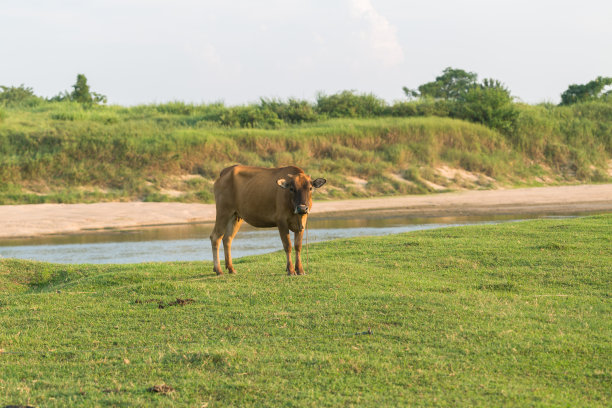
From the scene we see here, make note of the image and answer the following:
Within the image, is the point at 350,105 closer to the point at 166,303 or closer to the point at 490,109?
the point at 490,109

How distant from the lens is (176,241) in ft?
67.1

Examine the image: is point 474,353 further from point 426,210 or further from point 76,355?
point 426,210

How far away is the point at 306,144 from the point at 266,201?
2551cm

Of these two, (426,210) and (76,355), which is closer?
(76,355)

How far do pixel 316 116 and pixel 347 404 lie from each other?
36819 millimetres

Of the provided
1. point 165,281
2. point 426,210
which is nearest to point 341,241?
point 165,281

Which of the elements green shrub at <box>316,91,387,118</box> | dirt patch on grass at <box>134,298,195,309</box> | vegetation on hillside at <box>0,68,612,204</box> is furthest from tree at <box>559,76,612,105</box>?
dirt patch on grass at <box>134,298,195,309</box>

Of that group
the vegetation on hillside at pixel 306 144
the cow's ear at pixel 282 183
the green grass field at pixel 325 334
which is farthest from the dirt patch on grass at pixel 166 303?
the vegetation on hillside at pixel 306 144

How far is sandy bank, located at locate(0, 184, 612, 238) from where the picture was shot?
78.0 ft

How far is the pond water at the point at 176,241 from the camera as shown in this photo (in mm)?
17531

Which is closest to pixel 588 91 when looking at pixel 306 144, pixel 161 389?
pixel 306 144

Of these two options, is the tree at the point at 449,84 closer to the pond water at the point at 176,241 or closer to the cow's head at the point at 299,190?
the pond water at the point at 176,241

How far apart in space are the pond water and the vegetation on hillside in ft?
22.5

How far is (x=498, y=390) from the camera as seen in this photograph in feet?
18.2
